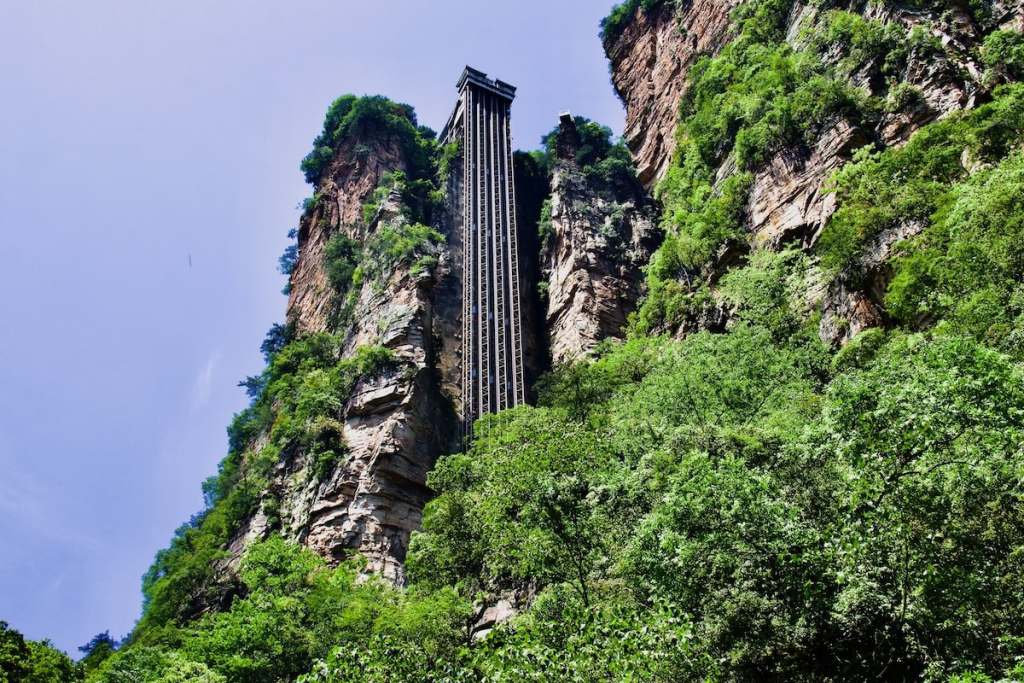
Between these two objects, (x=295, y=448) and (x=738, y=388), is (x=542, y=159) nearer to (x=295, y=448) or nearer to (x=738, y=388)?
(x=295, y=448)

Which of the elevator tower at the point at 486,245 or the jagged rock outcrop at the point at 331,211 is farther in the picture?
the jagged rock outcrop at the point at 331,211

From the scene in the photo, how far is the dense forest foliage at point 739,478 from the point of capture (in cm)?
1089

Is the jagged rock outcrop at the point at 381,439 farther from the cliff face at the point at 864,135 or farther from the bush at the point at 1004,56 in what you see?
the bush at the point at 1004,56

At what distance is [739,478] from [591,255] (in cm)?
3162

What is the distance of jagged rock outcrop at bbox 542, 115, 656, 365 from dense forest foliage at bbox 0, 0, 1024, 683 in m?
3.29

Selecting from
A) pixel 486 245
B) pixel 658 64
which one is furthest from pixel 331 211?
pixel 658 64

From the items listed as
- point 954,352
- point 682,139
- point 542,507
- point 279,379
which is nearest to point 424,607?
point 542,507

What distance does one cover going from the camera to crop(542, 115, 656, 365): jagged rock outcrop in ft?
134

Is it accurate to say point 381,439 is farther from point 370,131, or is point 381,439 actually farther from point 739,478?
point 370,131

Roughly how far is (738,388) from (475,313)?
22507 millimetres

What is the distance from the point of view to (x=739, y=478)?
12.5m

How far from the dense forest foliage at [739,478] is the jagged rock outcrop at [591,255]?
10.8 feet

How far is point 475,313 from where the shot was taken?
138ft

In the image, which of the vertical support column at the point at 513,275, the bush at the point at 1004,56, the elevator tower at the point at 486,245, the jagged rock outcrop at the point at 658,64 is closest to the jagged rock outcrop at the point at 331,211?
the elevator tower at the point at 486,245
